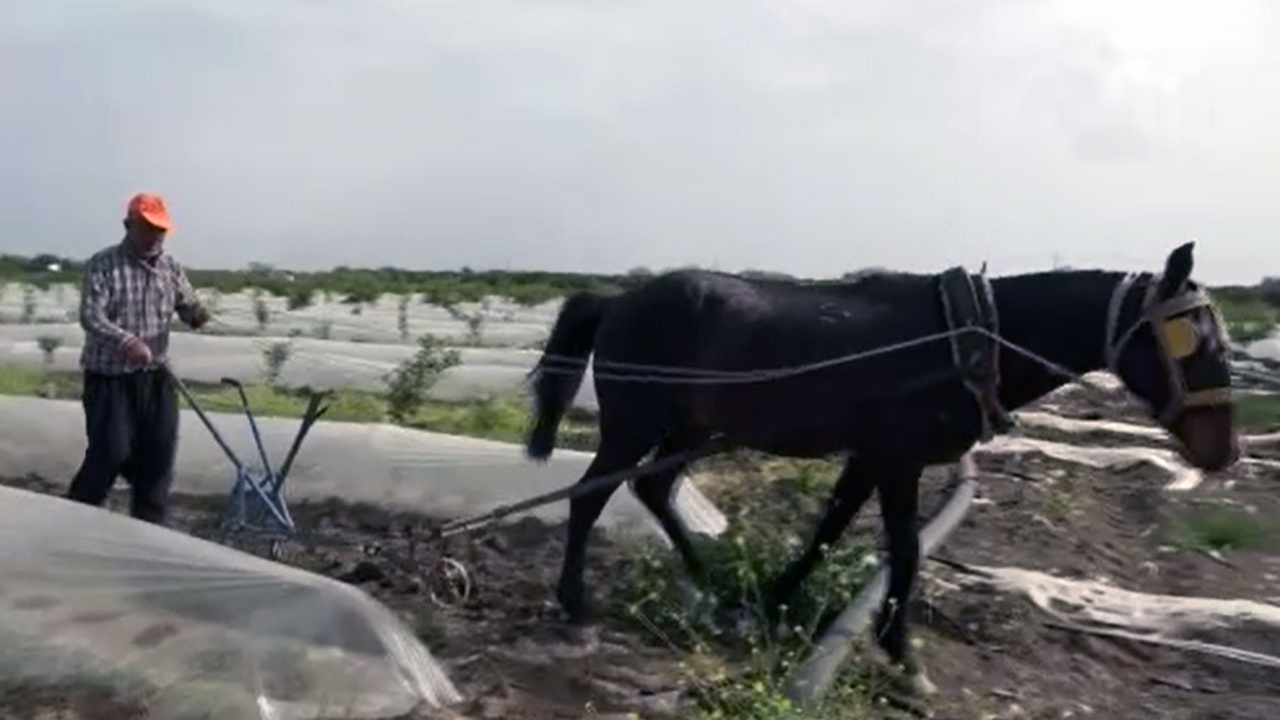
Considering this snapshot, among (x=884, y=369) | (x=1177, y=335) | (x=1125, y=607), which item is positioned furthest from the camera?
(x=1125, y=607)

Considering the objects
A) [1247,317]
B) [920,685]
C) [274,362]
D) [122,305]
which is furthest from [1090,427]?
[1247,317]

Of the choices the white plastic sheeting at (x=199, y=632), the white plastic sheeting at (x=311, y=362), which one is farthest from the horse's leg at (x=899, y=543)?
the white plastic sheeting at (x=311, y=362)

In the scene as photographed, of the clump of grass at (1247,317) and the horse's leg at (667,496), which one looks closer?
the horse's leg at (667,496)

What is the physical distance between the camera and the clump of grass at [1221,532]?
980 centimetres

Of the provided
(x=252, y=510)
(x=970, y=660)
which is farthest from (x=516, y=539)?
(x=970, y=660)

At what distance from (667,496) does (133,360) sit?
2.07 metres

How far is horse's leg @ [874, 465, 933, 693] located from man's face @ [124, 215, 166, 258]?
292cm

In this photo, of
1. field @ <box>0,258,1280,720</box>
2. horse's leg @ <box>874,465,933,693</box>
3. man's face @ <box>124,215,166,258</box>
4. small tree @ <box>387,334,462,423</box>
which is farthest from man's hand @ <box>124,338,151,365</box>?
small tree @ <box>387,334,462,423</box>

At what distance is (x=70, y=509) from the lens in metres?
5.89

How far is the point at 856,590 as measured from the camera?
6.84 m

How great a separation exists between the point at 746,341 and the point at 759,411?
268mm

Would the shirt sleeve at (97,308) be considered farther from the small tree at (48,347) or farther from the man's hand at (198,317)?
the small tree at (48,347)

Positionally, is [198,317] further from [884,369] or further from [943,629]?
[943,629]

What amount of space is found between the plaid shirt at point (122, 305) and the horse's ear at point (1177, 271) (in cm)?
370
